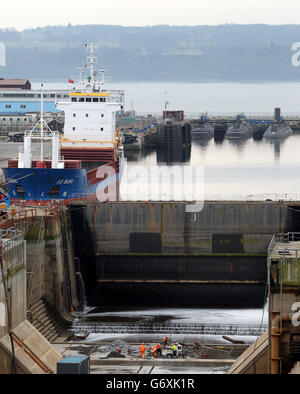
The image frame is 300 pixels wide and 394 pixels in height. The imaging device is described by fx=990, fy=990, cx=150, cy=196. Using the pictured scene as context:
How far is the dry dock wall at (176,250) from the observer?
1801 inches

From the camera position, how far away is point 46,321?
131ft

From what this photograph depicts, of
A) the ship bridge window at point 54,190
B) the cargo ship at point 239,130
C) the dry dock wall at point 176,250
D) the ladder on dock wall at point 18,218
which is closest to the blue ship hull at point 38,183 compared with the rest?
the ship bridge window at point 54,190

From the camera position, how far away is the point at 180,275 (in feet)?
151

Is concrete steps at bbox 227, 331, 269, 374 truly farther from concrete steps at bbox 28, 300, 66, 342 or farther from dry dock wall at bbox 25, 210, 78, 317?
dry dock wall at bbox 25, 210, 78, 317

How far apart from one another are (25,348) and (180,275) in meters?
20.3

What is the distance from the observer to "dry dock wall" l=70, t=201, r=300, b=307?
4575cm

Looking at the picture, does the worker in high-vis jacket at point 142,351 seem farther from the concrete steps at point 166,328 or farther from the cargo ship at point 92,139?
the cargo ship at point 92,139

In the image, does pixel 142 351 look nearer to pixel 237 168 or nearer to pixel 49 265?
pixel 49 265

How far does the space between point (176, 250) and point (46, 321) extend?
29.9 feet

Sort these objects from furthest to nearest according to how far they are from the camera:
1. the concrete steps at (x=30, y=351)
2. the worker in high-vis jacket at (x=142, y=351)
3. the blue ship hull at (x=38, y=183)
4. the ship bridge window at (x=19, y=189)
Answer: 1. the ship bridge window at (x=19, y=189)
2. the blue ship hull at (x=38, y=183)
3. the worker in high-vis jacket at (x=142, y=351)
4. the concrete steps at (x=30, y=351)

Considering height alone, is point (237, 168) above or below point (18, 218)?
below

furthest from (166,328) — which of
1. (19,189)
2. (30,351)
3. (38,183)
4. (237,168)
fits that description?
(237,168)

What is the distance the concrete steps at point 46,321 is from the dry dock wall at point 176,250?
4887 millimetres
